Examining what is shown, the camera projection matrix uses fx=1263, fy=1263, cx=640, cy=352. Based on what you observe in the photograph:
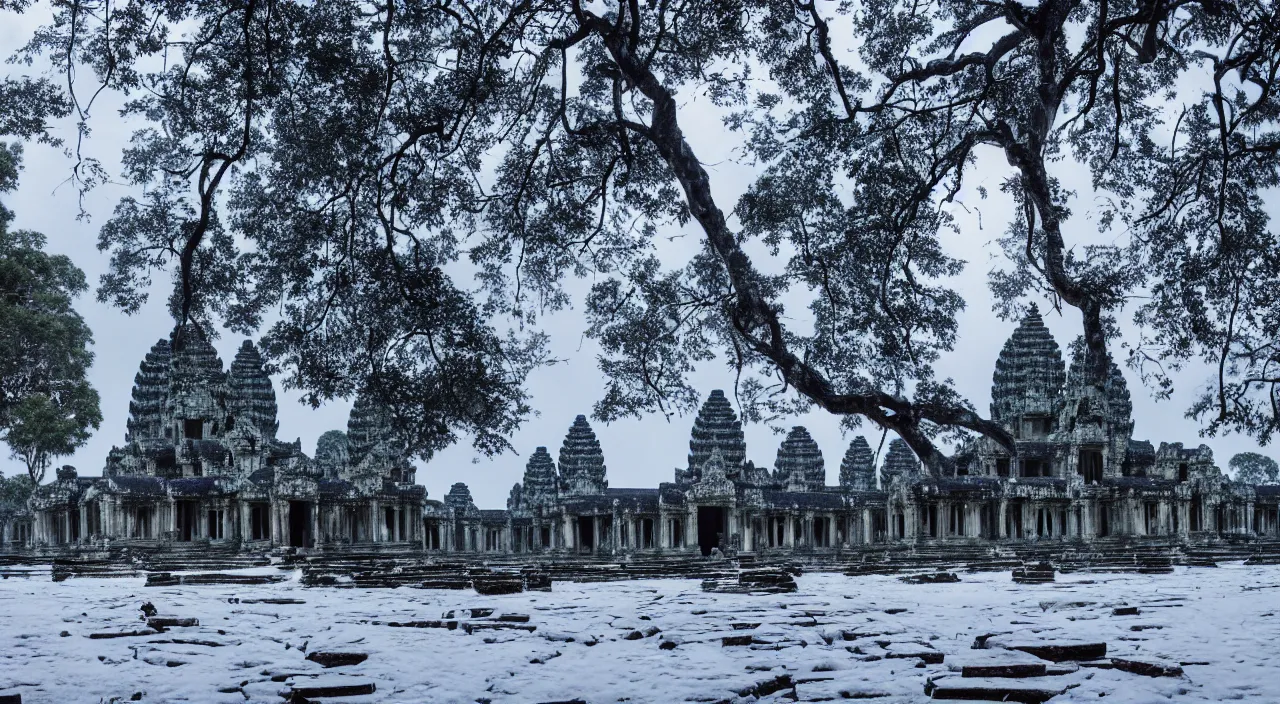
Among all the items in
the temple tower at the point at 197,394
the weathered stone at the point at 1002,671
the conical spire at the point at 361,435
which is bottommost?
the weathered stone at the point at 1002,671

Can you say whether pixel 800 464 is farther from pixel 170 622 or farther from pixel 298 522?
pixel 170 622

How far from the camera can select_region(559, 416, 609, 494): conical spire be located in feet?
204

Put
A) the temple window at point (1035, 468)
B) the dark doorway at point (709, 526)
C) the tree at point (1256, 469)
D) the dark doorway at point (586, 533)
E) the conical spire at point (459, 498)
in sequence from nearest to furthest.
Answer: the dark doorway at point (709, 526) → the dark doorway at point (586, 533) → the temple window at point (1035, 468) → the conical spire at point (459, 498) → the tree at point (1256, 469)

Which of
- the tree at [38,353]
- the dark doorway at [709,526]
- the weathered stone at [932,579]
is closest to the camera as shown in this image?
the weathered stone at [932,579]

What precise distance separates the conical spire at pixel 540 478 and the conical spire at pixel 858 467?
1940 cm

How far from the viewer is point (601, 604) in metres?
17.3

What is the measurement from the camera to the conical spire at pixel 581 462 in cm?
6219

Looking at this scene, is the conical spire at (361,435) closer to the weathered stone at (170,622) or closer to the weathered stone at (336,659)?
the weathered stone at (170,622)

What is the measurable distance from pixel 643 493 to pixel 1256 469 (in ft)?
215

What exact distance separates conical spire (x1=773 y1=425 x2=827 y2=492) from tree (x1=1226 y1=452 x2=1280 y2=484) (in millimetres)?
46382

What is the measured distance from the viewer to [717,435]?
64.1 meters

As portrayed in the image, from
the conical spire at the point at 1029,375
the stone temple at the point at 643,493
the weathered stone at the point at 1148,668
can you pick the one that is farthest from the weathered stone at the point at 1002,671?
the conical spire at the point at 1029,375

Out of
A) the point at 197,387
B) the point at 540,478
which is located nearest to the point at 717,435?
the point at 540,478

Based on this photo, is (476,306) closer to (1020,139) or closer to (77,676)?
(77,676)
